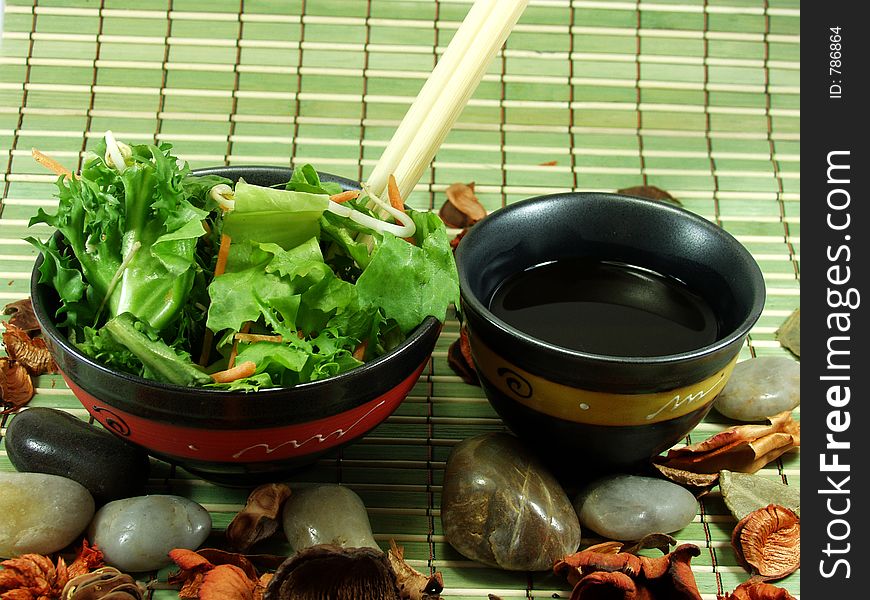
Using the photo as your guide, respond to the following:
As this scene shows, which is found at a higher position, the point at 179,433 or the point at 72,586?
the point at 179,433

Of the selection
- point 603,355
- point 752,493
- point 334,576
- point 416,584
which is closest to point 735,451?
point 752,493

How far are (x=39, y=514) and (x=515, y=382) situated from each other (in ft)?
1.75

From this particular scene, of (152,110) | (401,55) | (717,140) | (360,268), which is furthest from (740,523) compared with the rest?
(152,110)

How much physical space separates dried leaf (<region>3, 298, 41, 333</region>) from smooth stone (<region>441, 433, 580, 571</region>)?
26.4 inches

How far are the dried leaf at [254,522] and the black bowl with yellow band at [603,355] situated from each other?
29cm

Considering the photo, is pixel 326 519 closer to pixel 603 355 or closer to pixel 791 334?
pixel 603 355

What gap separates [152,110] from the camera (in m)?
2.02

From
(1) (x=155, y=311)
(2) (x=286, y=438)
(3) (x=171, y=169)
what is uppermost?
(3) (x=171, y=169)

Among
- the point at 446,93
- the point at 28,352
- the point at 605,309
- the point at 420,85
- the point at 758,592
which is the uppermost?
the point at 446,93

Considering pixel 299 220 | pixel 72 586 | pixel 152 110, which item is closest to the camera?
pixel 72 586

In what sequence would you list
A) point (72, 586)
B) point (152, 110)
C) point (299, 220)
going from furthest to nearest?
1. point (152, 110)
2. point (299, 220)
3. point (72, 586)

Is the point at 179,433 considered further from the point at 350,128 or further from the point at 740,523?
the point at 350,128

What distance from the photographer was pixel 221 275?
119 cm

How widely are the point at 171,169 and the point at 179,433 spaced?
29 centimetres
